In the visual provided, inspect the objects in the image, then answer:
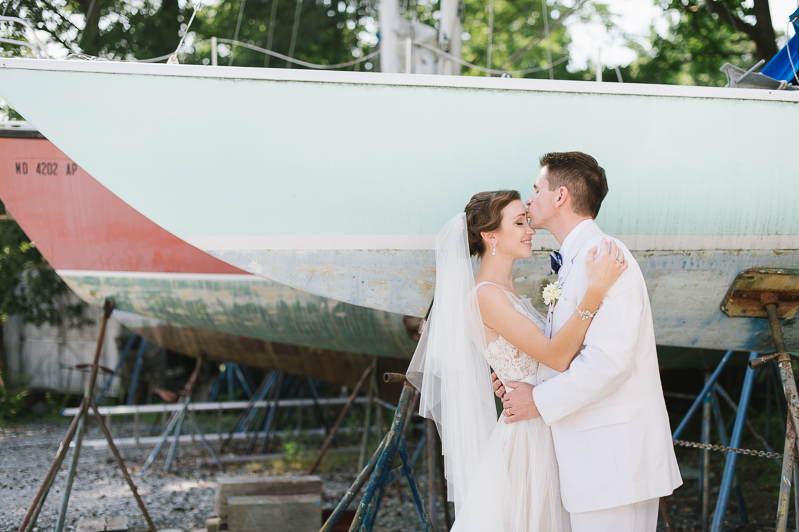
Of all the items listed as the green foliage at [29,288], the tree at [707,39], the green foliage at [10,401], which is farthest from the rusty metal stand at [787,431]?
the green foliage at [10,401]

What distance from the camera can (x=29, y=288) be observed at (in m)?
8.95

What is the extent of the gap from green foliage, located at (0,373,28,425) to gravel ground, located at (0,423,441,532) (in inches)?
53.2

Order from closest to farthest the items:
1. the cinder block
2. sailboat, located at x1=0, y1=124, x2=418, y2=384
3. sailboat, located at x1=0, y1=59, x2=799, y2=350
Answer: sailboat, located at x1=0, y1=59, x2=799, y2=350 < the cinder block < sailboat, located at x1=0, y1=124, x2=418, y2=384

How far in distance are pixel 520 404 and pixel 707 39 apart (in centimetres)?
660

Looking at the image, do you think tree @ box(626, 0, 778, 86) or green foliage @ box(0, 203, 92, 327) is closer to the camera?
tree @ box(626, 0, 778, 86)

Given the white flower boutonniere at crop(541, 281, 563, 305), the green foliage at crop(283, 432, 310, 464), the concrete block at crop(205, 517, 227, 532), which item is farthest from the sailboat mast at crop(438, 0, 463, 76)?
the green foliage at crop(283, 432, 310, 464)

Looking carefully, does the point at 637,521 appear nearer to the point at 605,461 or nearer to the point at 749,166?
the point at 605,461

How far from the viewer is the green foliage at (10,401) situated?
8391 millimetres

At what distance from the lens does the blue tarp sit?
10.1 ft

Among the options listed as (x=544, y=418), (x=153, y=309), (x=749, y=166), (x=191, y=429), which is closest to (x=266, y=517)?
(x=153, y=309)

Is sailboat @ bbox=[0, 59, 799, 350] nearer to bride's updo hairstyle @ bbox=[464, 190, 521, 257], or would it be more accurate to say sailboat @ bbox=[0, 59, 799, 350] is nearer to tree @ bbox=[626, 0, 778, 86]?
bride's updo hairstyle @ bbox=[464, 190, 521, 257]

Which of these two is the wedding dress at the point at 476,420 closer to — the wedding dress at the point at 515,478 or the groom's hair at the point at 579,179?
the wedding dress at the point at 515,478

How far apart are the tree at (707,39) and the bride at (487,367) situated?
505 centimetres

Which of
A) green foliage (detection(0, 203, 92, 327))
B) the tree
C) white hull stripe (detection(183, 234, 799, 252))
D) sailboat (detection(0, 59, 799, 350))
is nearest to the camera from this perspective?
sailboat (detection(0, 59, 799, 350))
